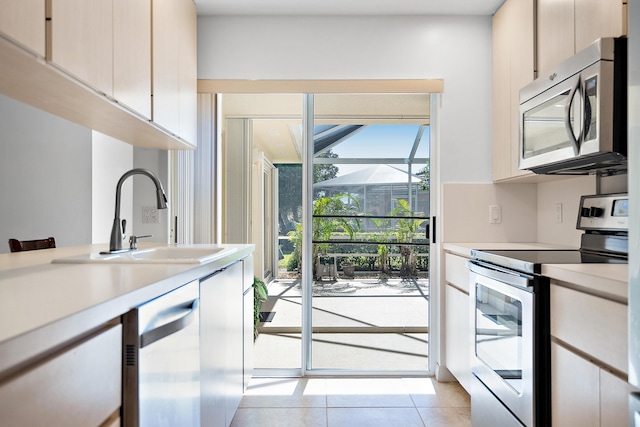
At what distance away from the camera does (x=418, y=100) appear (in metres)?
2.85

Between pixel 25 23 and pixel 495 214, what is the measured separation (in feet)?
8.30

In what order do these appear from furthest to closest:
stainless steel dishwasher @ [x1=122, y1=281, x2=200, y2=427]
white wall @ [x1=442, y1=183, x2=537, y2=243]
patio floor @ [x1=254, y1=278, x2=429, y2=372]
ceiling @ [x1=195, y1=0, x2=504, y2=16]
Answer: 1. patio floor @ [x1=254, y1=278, x2=429, y2=372]
2. white wall @ [x1=442, y1=183, x2=537, y2=243]
3. ceiling @ [x1=195, y1=0, x2=504, y2=16]
4. stainless steel dishwasher @ [x1=122, y1=281, x2=200, y2=427]

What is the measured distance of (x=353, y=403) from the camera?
235 cm

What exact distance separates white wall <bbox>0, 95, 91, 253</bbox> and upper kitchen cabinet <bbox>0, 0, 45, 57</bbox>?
799 millimetres

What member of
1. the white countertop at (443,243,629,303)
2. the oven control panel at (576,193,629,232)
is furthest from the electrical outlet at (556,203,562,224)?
the white countertop at (443,243,629,303)

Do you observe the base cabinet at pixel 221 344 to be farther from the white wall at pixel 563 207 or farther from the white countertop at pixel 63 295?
the white wall at pixel 563 207

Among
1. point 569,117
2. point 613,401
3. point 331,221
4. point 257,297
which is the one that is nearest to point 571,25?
point 569,117

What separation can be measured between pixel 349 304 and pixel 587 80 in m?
1.96

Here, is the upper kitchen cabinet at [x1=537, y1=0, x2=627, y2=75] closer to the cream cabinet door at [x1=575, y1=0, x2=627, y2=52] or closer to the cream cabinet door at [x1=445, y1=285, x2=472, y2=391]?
the cream cabinet door at [x1=575, y1=0, x2=627, y2=52]

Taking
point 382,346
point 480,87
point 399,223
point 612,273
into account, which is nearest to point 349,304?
point 382,346

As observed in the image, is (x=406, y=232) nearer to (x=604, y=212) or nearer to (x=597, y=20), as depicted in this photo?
(x=604, y=212)

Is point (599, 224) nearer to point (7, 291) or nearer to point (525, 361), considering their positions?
point (525, 361)

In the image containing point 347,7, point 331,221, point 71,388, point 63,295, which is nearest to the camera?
point 71,388

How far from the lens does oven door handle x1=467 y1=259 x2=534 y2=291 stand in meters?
1.49
